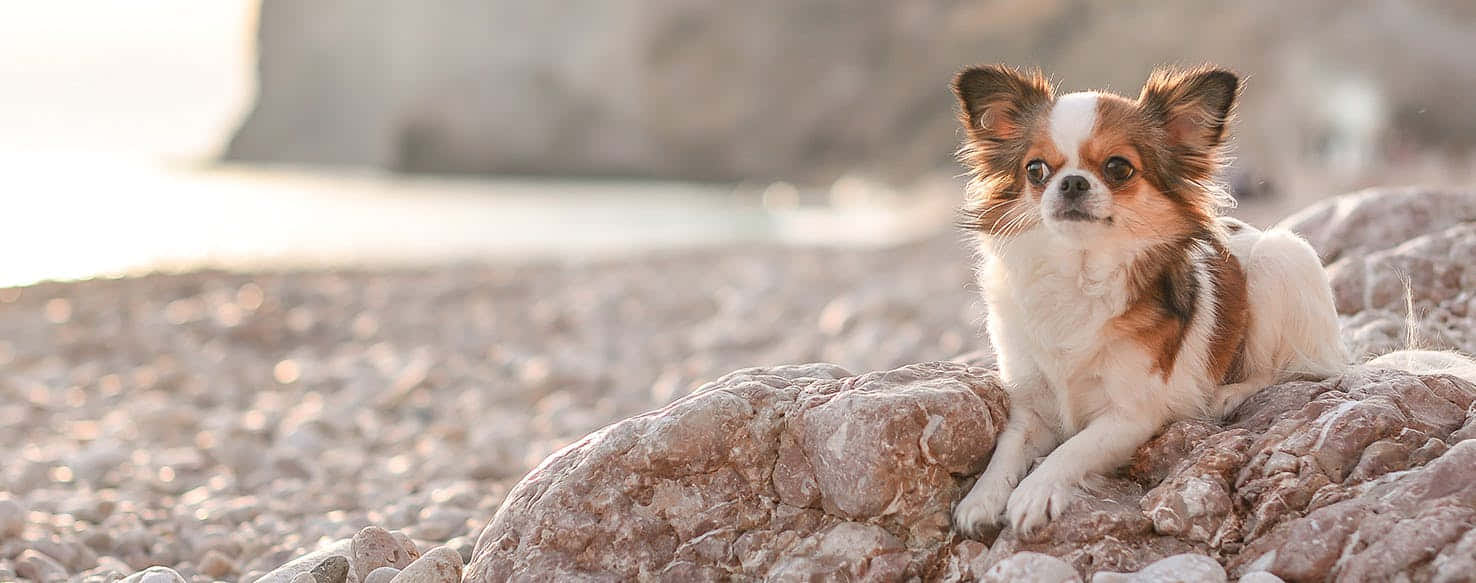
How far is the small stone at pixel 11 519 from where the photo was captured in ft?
14.1

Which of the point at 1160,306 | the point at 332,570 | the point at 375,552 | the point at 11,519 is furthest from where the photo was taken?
the point at 11,519

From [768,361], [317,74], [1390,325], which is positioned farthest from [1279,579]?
[317,74]

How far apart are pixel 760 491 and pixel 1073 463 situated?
74cm

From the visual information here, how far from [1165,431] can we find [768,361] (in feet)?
14.5

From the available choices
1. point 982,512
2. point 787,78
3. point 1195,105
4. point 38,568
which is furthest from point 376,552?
point 787,78

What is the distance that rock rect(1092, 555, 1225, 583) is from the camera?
2.55 m

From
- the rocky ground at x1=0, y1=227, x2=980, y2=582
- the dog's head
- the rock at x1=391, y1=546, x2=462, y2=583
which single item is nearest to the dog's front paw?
the dog's head

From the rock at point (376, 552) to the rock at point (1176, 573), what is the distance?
1.87 m

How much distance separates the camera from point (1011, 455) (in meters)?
3.03

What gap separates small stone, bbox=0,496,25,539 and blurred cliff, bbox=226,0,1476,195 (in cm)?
961

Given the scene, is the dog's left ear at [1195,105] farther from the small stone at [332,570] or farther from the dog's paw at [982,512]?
the small stone at [332,570]

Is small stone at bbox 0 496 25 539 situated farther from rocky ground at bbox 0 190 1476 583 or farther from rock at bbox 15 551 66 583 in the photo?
rock at bbox 15 551 66 583

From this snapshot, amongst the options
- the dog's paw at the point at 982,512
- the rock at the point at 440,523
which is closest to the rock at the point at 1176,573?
the dog's paw at the point at 982,512

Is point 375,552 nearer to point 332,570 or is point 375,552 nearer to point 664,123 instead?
point 332,570
